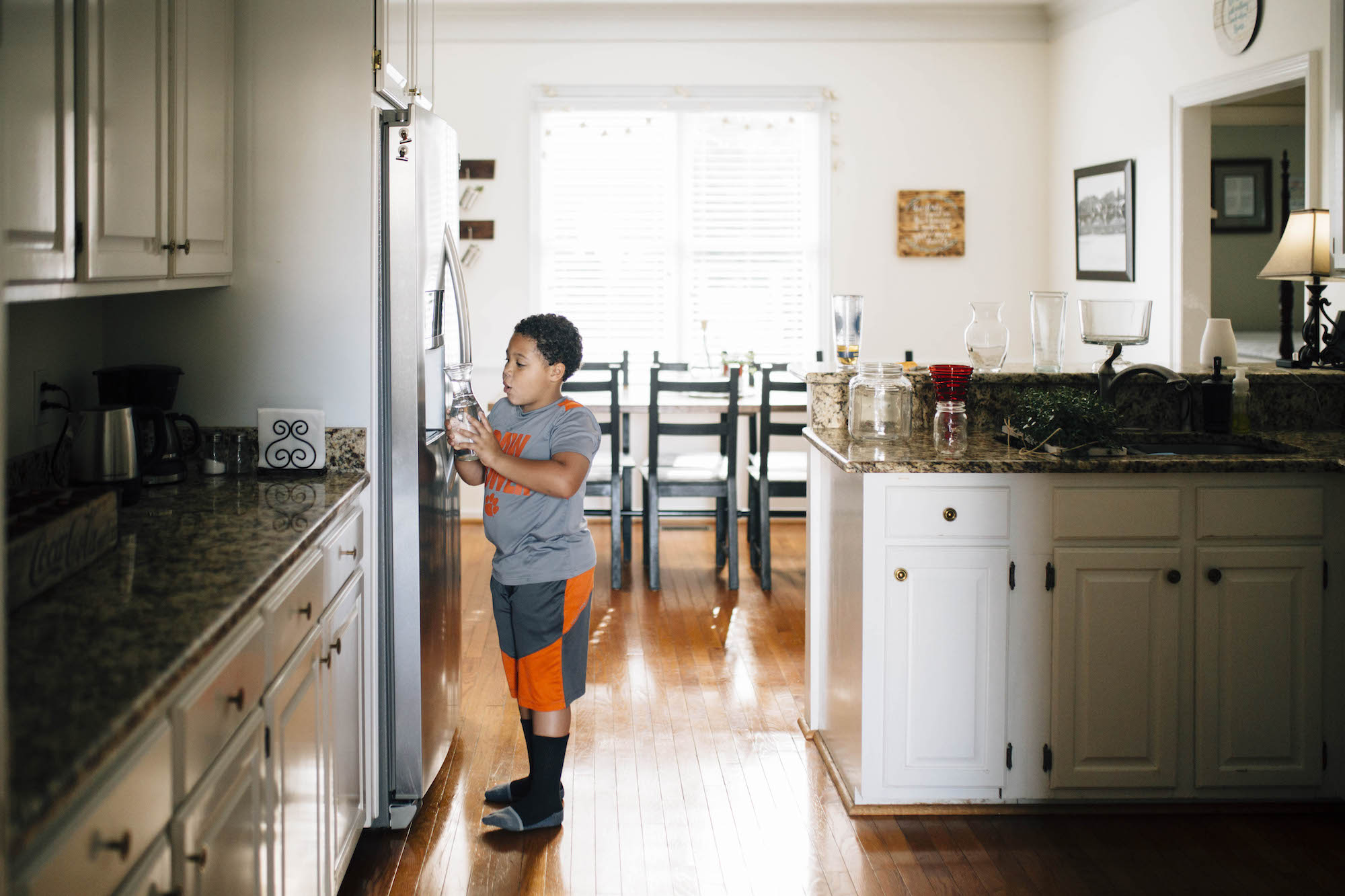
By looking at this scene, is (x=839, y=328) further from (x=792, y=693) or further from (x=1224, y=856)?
(x=1224, y=856)

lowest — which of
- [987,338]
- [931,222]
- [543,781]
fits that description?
[543,781]

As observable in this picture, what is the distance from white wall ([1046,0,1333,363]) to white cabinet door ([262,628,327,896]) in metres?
3.80

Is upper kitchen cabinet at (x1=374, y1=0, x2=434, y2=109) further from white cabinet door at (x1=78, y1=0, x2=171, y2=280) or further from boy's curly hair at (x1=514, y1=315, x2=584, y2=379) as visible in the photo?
boy's curly hair at (x1=514, y1=315, x2=584, y2=379)

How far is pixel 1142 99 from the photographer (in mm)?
5520

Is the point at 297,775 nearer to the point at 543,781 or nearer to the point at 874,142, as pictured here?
the point at 543,781

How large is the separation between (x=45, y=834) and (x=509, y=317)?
574 cm

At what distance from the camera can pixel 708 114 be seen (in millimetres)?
6641

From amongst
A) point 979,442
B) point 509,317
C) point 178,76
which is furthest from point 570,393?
point 178,76

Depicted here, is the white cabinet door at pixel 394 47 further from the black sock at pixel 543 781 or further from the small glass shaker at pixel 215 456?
the black sock at pixel 543 781

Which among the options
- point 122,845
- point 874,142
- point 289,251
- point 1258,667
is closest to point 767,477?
point 874,142

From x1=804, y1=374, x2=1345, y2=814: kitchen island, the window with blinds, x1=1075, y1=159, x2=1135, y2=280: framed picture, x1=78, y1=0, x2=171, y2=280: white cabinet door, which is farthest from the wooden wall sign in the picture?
x1=78, y1=0, x2=171, y2=280: white cabinet door

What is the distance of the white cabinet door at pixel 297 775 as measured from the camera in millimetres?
1901

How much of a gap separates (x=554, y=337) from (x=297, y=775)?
106 cm

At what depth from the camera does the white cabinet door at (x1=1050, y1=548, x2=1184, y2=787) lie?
2.80m
